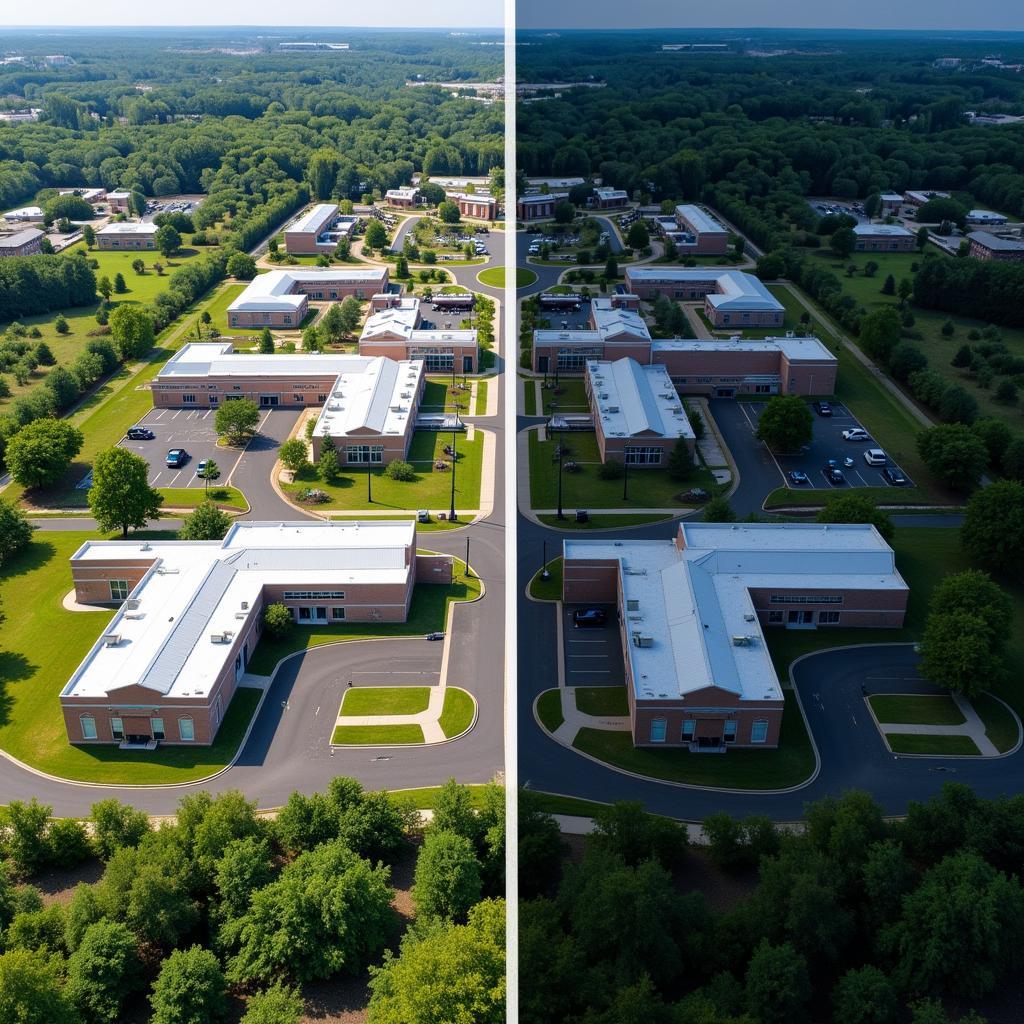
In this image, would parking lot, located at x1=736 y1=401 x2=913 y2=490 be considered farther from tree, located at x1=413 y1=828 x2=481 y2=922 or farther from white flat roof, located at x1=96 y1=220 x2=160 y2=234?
white flat roof, located at x1=96 y1=220 x2=160 y2=234

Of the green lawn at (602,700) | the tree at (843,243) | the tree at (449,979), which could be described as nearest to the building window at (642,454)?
the green lawn at (602,700)

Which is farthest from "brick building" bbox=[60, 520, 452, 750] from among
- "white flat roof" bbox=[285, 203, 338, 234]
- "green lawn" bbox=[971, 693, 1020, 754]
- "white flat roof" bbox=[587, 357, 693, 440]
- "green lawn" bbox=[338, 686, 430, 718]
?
"white flat roof" bbox=[285, 203, 338, 234]

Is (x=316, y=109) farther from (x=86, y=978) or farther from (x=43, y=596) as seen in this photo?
(x=86, y=978)

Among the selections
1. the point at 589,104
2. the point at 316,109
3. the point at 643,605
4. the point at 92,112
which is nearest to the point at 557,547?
the point at 643,605

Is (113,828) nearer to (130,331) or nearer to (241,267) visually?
(130,331)

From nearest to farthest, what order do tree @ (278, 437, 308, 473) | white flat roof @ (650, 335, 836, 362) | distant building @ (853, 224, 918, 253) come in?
tree @ (278, 437, 308, 473) → white flat roof @ (650, 335, 836, 362) → distant building @ (853, 224, 918, 253)

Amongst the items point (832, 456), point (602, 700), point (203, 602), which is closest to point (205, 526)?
point (203, 602)
